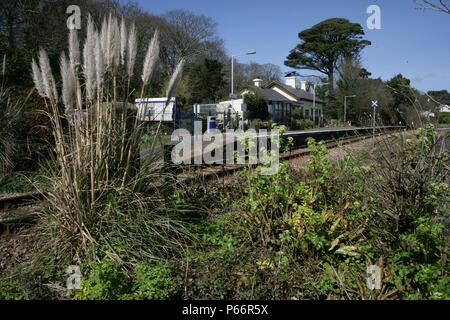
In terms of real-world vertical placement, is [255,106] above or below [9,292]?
above

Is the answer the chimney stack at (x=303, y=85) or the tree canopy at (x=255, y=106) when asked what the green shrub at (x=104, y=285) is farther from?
the chimney stack at (x=303, y=85)

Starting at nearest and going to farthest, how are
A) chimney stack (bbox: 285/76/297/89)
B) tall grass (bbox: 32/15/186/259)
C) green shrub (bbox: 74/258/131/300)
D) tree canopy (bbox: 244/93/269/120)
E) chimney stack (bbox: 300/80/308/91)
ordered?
green shrub (bbox: 74/258/131/300), tall grass (bbox: 32/15/186/259), tree canopy (bbox: 244/93/269/120), chimney stack (bbox: 285/76/297/89), chimney stack (bbox: 300/80/308/91)

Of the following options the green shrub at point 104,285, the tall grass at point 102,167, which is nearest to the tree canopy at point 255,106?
the tall grass at point 102,167

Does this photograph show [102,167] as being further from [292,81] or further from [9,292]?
[292,81]

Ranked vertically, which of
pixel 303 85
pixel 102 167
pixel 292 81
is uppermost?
pixel 292 81

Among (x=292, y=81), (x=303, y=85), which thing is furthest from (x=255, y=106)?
(x=303, y=85)

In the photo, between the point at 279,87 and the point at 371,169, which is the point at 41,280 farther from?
the point at 279,87

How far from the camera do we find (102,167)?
12.9 feet

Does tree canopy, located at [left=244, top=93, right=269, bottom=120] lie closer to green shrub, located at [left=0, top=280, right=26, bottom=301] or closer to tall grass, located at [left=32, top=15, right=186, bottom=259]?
tall grass, located at [left=32, top=15, right=186, bottom=259]

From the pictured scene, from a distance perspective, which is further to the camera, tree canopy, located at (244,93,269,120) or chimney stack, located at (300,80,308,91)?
chimney stack, located at (300,80,308,91)

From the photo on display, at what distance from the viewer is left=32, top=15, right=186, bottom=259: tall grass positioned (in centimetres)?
364

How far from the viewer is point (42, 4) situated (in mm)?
24422

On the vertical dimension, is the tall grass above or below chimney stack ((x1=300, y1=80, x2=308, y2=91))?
below

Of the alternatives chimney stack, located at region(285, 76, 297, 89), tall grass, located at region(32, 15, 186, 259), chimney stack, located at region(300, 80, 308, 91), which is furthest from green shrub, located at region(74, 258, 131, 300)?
chimney stack, located at region(300, 80, 308, 91)
